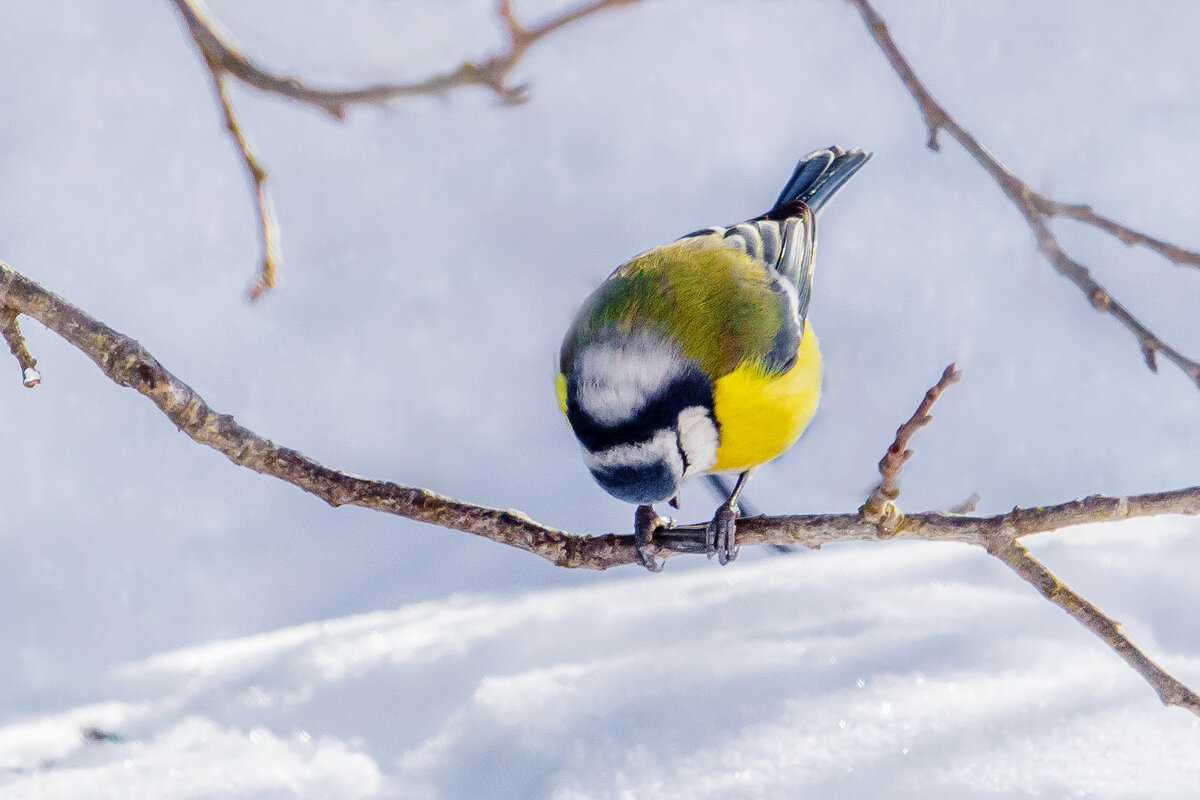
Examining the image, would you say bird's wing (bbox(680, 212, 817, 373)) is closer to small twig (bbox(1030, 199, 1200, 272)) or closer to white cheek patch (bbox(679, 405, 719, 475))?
white cheek patch (bbox(679, 405, 719, 475))

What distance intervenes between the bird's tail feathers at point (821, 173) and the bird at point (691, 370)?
9.2 inches

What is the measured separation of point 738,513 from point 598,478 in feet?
0.71

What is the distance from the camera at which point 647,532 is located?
0.98 metres

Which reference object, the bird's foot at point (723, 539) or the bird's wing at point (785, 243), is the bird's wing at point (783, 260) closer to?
the bird's wing at point (785, 243)

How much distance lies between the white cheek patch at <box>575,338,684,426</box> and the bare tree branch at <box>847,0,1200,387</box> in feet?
1.23

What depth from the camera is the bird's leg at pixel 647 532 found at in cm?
88

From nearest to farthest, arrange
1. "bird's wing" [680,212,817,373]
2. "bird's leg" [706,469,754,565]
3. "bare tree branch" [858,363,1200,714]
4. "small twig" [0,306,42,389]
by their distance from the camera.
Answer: "bare tree branch" [858,363,1200,714]
"small twig" [0,306,42,389]
"bird's leg" [706,469,754,565]
"bird's wing" [680,212,817,373]

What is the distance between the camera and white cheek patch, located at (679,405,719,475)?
3.52ft

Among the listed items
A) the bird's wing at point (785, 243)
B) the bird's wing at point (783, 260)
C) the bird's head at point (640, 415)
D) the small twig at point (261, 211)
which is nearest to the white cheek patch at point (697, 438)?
the bird's head at point (640, 415)

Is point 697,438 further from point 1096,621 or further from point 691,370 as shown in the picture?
point 1096,621

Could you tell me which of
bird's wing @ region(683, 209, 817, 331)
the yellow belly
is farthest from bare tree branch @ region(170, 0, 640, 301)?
bird's wing @ region(683, 209, 817, 331)

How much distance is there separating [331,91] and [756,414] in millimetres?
774

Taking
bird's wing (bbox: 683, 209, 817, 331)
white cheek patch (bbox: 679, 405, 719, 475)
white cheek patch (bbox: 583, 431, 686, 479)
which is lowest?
white cheek patch (bbox: 583, 431, 686, 479)

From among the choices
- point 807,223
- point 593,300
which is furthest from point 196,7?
point 807,223
